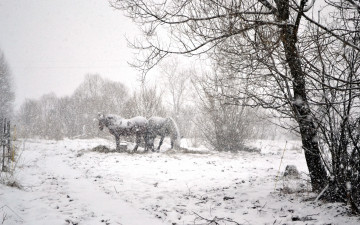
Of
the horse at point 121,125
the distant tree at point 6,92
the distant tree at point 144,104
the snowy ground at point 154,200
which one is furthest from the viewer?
the distant tree at point 6,92

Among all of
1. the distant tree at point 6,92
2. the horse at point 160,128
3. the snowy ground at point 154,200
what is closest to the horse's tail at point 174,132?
the horse at point 160,128

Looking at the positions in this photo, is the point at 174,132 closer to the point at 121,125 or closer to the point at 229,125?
the point at 121,125

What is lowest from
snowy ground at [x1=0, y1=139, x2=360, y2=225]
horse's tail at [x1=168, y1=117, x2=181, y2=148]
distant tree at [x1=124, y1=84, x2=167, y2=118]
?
snowy ground at [x1=0, y1=139, x2=360, y2=225]

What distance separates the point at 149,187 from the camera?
5281mm

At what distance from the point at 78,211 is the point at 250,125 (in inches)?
436

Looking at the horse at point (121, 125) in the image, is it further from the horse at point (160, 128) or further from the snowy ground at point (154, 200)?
the snowy ground at point (154, 200)

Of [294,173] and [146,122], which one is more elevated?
[146,122]

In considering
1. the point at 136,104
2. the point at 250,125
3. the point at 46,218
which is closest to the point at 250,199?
the point at 46,218

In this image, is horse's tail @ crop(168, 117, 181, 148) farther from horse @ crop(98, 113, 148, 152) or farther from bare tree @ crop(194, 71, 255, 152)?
bare tree @ crop(194, 71, 255, 152)

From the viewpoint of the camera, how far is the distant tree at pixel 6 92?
96.1 feet

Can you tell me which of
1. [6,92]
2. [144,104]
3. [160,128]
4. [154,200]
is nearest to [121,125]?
[160,128]

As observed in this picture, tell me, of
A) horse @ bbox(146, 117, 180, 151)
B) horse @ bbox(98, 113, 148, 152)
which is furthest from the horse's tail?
horse @ bbox(98, 113, 148, 152)

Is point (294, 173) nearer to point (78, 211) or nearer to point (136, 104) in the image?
point (78, 211)

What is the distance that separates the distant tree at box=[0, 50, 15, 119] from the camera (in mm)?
29281
